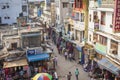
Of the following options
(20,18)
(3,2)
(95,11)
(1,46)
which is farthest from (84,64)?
(3,2)

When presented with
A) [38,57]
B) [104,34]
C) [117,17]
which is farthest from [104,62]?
[117,17]

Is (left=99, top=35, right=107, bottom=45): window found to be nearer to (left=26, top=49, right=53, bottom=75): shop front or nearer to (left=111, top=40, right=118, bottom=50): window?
(left=111, top=40, right=118, bottom=50): window

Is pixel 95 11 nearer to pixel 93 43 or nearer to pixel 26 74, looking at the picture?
pixel 93 43

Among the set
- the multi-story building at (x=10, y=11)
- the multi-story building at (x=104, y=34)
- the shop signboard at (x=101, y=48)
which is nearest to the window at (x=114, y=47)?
the multi-story building at (x=104, y=34)

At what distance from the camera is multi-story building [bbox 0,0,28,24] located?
45.6 m

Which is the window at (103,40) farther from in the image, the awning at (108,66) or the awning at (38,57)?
the awning at (38,57)

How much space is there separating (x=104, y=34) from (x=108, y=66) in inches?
160

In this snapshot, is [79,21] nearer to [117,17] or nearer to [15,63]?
[15,63]

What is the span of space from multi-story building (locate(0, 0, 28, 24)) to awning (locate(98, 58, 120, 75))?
23.7 meters

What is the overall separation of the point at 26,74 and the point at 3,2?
21.3 m

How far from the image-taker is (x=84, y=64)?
3281 cm

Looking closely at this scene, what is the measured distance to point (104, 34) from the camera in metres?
27.8

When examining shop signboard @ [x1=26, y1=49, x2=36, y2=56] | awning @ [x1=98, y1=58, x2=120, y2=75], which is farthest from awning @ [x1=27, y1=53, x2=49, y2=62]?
awning @ [x1=98, y1=58, x2=120, y2=75]

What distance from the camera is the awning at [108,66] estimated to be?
24066 mm
